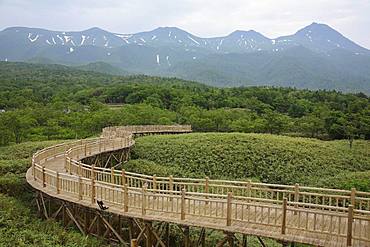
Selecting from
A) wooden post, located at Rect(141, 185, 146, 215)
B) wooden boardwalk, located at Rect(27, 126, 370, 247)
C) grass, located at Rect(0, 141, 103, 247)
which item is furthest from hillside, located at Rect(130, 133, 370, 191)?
wooden post, located at Rect(141, 185, 146, 215)

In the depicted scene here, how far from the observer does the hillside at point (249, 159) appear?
3338 centimetres

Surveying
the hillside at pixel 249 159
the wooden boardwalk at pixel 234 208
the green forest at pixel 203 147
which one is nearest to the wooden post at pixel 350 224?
the wooden boardwalk at pixel 234 208

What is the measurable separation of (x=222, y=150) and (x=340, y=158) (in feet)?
36.8

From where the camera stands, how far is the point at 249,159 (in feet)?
115

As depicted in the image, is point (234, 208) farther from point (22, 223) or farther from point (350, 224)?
point (22, 223)

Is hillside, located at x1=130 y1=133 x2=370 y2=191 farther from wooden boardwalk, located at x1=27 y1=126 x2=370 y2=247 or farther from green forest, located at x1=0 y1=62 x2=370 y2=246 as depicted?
wooden boardwalk, located at x1=27 y1=126 x2=370 y2=247

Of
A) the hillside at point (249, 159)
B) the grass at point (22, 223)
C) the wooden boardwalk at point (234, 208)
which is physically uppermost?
the wooden boardwalk at point (234, 208)

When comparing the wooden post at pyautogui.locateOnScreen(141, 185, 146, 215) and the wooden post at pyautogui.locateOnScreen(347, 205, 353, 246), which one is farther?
the wooden post at pyautogui.locateOnScreen(141, 185, 146, 215)

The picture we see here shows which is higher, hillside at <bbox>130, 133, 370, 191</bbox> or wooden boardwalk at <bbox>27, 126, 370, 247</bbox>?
wooden boardwalk at <bbox>27, 126, 370, 247</bbox>

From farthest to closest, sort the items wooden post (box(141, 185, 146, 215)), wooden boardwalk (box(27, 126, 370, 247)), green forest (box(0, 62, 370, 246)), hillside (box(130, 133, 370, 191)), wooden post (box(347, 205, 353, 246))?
hillside (box(130, 133, 370, 191)) < green forest (box(0, 62, 370, 246)) < wooden post (box(141, 185, 146, 215)) < wooden boardwalk (box(27, 126, 370, 247)) < wooden post (box(347, 205, 353, 246))

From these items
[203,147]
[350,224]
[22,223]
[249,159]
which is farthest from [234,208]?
[203,147]

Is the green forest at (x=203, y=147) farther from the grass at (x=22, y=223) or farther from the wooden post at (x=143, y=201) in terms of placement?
the wooden post at (x=143, y=201)

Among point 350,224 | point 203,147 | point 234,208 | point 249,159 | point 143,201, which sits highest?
point 350,224

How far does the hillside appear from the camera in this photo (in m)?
33.4
